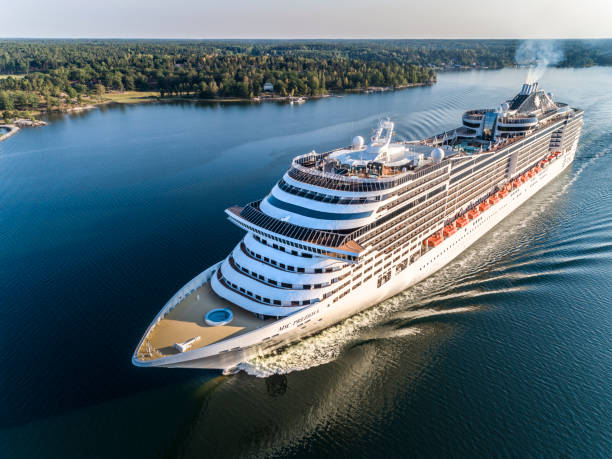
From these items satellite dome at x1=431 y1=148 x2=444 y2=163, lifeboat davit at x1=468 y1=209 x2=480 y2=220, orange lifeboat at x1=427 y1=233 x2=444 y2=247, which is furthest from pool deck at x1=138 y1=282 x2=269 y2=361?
lifeboat davit at x1=468 y1=209 x2=480 y2=220

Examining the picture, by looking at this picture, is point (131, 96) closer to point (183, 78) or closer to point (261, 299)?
point (183, 78)

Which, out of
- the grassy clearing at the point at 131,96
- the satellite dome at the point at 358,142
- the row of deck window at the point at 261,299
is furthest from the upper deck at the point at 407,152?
the grassy clearing at the point at 131,96

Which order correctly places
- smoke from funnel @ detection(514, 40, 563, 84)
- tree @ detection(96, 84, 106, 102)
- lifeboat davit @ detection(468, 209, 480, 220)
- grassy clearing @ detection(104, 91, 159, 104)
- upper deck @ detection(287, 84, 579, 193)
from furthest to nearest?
grassy clearing @ detection(104, 91, 159, 104) < tree @ detection(96, 84, 106, 102) < smoke from funnel @ detection(514, 40, 563, 84) < lifeboat davit @ detection(468, 209, 480, 220) < upper deck @ detection(287, 84, 579, 193)

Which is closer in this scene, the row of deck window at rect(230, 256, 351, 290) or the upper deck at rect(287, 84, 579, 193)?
the row of deck window at rect(230, 256, 351, 290)

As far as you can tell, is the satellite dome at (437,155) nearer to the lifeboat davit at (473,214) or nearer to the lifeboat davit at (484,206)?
the lifeboat davit at (473,214)

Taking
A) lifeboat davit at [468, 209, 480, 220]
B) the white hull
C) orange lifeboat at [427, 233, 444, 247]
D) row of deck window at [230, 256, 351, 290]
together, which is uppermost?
row of deck window at [230, 256, 351, 290]

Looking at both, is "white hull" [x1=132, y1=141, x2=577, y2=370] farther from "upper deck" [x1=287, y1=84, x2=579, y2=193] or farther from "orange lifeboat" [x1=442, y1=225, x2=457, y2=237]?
"upper deck" [x1=287, y1=84, x2=579, y2=193]

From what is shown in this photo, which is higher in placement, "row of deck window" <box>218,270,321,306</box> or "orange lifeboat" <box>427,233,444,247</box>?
"row of deck window" <box>218,270,321,306</box>

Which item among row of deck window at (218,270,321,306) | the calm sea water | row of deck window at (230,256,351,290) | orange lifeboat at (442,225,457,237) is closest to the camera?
the calm sea water

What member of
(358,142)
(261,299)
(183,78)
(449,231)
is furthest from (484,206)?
(183,78)
